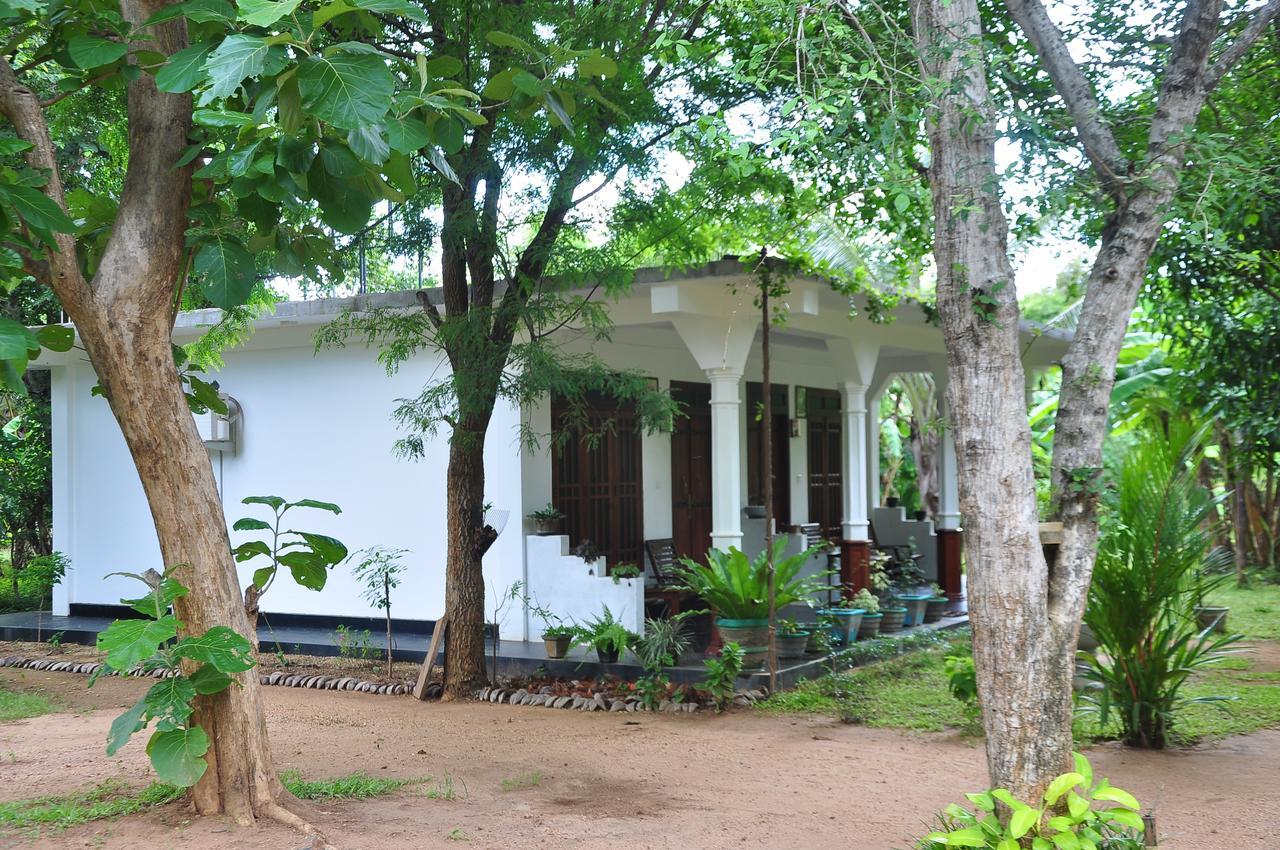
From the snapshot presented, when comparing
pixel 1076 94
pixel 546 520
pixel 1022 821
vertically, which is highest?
pixel 1076 94

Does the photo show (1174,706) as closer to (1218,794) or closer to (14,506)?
(1218,794)

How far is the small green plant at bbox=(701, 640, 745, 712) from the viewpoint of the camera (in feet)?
26.8

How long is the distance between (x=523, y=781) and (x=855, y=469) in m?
6.08

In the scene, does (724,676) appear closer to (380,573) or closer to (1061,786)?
(380,573)

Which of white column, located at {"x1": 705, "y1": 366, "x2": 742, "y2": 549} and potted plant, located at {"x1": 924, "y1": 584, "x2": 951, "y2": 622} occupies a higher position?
white column, located at {"x1": 705, "y1": 366, "x2": 742, "y2": 549}

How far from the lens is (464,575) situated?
29.0 feet

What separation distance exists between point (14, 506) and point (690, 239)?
1049cm

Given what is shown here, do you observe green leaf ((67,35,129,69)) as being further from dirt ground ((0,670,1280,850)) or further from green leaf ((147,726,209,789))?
dirt ground ((0,670,1280,850))

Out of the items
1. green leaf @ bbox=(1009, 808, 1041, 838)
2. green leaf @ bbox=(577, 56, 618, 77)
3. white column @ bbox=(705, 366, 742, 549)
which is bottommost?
green leaf @ bbox=(1009, 808, 1041, 838)

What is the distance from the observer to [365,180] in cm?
448

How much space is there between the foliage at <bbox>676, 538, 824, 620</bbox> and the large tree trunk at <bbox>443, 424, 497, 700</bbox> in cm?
168

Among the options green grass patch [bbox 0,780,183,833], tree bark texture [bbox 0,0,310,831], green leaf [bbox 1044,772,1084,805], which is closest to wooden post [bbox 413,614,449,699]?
green grass patch [bbox 0,780,183,833]

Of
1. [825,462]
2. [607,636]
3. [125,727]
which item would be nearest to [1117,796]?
[125,727]

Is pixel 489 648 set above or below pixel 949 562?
below
